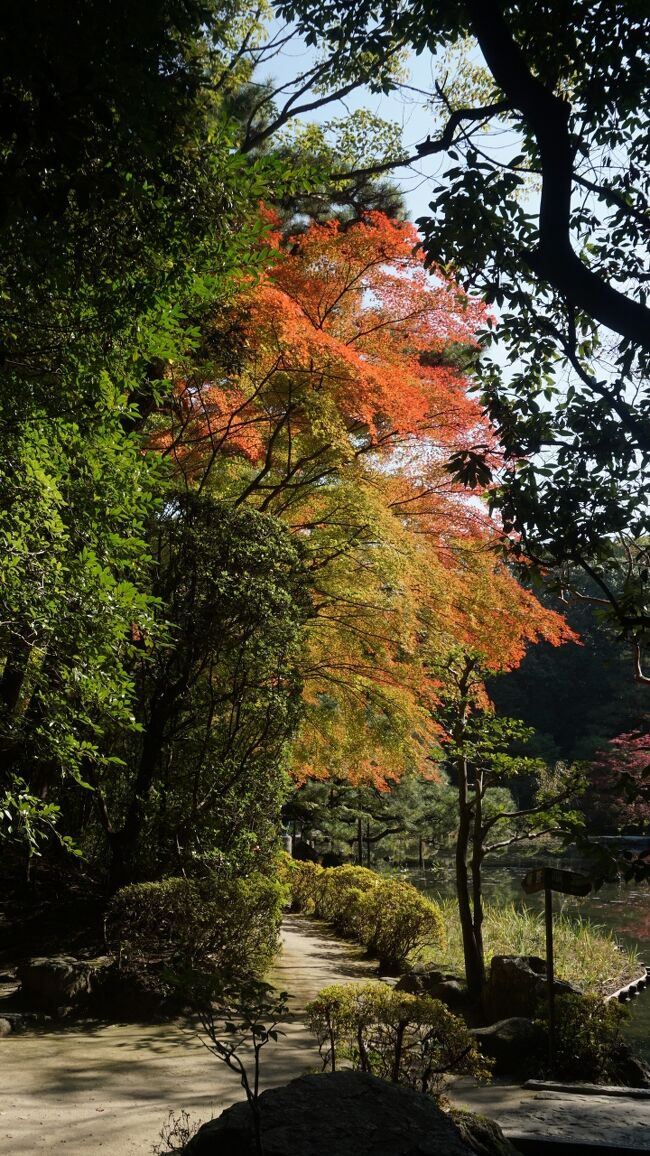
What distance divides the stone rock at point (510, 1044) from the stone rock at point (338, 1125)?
3.19 metres

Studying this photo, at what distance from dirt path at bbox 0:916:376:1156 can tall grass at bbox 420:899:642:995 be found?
13.0 ft

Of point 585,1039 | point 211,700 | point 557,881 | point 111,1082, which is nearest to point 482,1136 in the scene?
point 111,1082

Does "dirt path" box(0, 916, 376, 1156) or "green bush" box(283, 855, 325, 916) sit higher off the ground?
"green bush" box(283, 855, 325, 916)

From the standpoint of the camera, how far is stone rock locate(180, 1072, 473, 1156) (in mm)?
2598

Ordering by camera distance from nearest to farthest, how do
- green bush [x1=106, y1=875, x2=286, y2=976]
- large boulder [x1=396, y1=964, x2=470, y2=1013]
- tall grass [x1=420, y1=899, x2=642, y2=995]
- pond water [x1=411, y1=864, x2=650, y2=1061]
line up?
green bush [x1=106, y1=875, x2=286, y2=976]
large boulder [x1=396, y1=964, x2=470, y2=1013]
pond water [x1=411, y1=864, x2=650, y2=1061]
tall grass [x1=420, y1=899, x2=642, y2=995]

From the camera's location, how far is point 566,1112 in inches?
169

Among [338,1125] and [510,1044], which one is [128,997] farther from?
[338,1125]

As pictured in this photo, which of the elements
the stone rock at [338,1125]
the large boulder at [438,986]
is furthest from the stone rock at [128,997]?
the stone rock at [338,1125]

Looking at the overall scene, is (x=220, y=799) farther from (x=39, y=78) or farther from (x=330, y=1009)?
(x=39, y=78)

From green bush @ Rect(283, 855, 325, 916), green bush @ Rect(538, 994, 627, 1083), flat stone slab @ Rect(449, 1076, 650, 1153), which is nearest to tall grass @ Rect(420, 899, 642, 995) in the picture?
green bush @ Rect(283, 855, 325, 916)

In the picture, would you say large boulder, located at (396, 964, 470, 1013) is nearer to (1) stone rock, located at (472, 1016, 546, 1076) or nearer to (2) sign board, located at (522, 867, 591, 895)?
(1) stone rock, located at (472, 1016, 546, 1076)

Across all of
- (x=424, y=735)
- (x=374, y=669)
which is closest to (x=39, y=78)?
(x=374, y=669)

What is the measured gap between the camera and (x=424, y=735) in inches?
409

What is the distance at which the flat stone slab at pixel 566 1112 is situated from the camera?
378 centimetres
